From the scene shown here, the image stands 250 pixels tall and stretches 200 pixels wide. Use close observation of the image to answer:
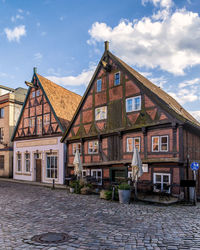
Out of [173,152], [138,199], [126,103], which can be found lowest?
[138,199]

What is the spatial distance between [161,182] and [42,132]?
13.6m

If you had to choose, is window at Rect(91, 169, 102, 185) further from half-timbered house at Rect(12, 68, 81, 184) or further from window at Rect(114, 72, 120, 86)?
window at Rect(114, 72, 120, 86)

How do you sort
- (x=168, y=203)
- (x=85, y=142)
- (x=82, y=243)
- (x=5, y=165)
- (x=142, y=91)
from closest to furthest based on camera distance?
(x=82, y=243)
(x=168, y=203)
(x=142, y=91)
(x=85, y=142)
(x=5, y=165)

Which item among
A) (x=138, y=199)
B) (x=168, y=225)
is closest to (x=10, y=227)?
(x=168, y=225)

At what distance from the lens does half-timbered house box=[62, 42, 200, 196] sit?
Answer: 46.8ft

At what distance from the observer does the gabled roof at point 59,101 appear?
22.9 meters

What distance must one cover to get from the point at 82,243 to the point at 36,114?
775 inches

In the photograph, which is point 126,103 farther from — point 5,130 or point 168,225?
point 5,130

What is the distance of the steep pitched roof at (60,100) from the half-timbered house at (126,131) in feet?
9.57

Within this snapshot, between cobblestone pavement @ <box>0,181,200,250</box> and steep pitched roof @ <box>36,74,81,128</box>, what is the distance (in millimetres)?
11574

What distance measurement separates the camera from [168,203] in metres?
12.5

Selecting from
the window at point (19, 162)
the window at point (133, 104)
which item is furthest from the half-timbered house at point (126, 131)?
the window at point (19, 162)

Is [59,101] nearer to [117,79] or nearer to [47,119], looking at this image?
[47,119]

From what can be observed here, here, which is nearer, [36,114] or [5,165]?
[36,114]
